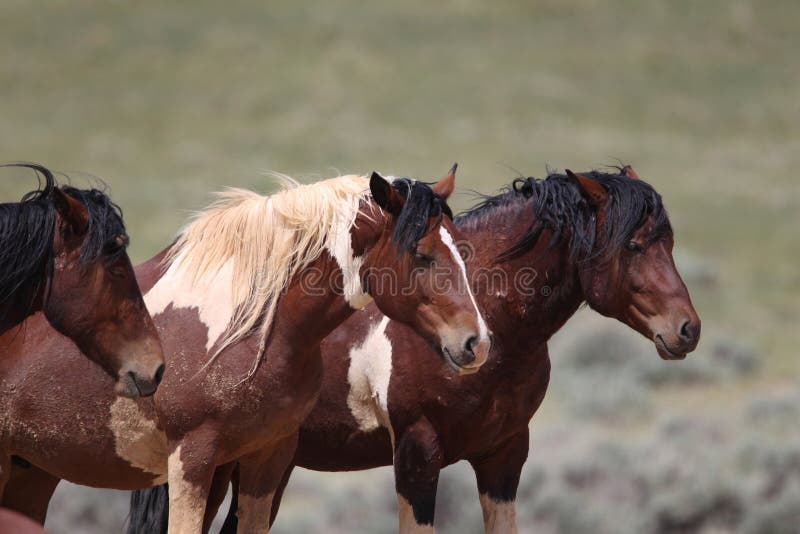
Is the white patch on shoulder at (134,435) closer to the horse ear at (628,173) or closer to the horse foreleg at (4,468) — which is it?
the horse foreleg at (4,468)

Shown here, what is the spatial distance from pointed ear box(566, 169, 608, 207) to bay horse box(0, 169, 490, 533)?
2.38 ft

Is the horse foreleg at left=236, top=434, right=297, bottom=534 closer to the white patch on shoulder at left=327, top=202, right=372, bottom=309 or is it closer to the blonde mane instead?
the blonde mane

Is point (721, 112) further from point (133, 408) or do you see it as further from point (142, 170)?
point (133, 408)

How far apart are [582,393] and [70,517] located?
930 centimetres

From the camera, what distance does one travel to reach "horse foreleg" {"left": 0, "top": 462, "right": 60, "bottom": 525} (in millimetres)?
5961

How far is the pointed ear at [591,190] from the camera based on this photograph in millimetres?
5879

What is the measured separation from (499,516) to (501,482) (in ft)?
0.58

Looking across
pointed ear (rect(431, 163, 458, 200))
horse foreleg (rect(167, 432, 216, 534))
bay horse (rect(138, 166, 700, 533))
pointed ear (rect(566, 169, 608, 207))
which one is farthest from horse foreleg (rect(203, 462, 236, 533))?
pointed ear (rect(566, 169, 608, 207))

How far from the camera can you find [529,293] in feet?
19.5

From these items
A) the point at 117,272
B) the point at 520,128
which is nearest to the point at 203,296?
the point at 117,272

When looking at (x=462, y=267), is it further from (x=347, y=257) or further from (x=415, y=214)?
(x=347, y=257)

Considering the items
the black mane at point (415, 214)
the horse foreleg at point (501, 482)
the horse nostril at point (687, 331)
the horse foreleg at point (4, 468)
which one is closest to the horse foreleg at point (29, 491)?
the horse foreleg at point (4, 468)

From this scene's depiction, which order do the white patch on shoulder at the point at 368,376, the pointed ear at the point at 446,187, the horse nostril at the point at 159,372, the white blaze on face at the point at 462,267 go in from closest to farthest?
the horse nostril at the point at 159,372, the white blaze on face at the point at 462,267, the pointed ear at the point at 446,187, the white patch on shoulder at the point at 368,376

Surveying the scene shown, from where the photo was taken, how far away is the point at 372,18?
45625mm
